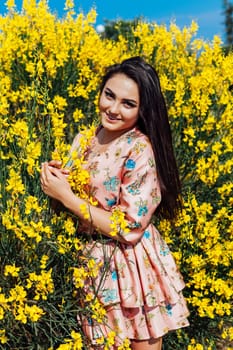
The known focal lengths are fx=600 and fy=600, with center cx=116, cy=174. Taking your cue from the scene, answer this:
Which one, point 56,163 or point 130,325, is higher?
point 56,163

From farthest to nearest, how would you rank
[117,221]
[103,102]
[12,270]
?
[103,102], [12,270], [117,221]

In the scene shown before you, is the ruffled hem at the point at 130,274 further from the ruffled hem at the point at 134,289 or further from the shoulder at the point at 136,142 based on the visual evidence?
A: the shoulder at the point at 136,142

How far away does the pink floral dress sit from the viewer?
2.12 meters

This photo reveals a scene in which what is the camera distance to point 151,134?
2.27 metres

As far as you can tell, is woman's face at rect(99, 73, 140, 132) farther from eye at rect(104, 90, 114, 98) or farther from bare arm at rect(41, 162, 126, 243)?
bare arm at rect(41, 162, 126, 243)

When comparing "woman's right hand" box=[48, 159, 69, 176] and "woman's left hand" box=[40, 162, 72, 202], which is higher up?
"woman's right hand" box=[48, 159, 69, 176]

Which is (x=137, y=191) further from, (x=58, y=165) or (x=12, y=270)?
(x=12, y=270)

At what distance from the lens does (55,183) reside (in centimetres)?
208

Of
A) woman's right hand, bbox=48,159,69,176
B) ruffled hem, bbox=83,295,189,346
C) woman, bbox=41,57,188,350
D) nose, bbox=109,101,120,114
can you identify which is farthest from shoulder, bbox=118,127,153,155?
ruffled hem, bbox=83,295,189,346

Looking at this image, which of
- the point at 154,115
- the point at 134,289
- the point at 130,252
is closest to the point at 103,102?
the point at 154,115

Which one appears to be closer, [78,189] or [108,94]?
[78,189]

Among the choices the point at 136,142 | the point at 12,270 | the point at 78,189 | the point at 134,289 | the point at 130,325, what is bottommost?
the point at 130,325

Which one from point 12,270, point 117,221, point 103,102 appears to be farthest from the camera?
point 103,102

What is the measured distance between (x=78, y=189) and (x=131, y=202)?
0.21m
